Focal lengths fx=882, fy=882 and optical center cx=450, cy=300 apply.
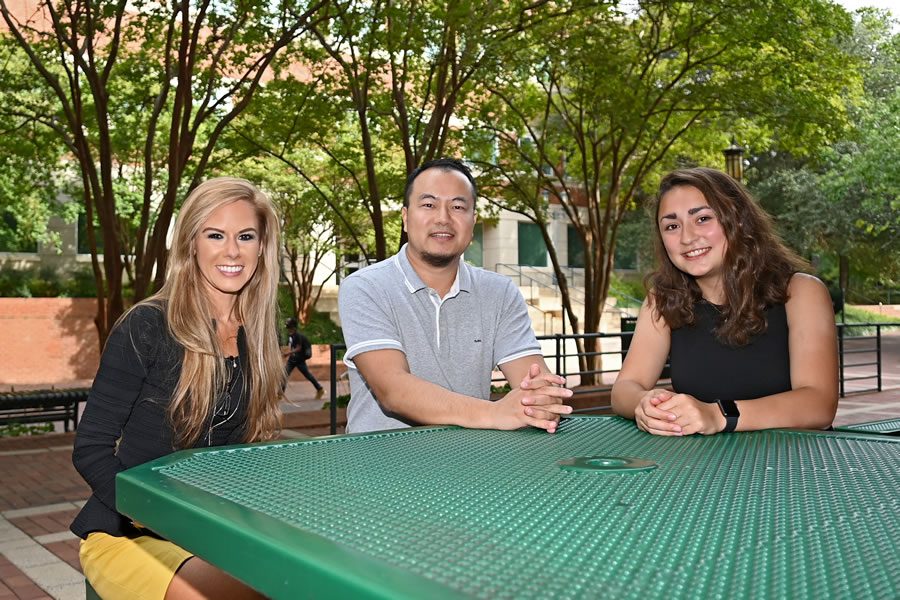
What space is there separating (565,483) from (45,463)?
8.12 metres

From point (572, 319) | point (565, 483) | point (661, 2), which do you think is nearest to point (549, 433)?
point (565, 483)

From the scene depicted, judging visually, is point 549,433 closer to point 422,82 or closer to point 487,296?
point 487,296

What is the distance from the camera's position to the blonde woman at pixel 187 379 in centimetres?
222

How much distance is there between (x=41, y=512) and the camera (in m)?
6.61

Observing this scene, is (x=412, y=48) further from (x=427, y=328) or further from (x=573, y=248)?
(x=573, y=248)

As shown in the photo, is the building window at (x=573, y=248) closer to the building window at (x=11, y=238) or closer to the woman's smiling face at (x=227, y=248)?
the building window at (x=11, y=238)

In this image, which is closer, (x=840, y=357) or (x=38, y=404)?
(x=38, y=404)

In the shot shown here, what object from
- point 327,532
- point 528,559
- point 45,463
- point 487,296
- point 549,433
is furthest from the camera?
point 45,463

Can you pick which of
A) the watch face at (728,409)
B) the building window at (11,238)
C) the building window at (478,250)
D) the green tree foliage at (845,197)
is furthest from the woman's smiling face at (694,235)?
the building window at (478,250)

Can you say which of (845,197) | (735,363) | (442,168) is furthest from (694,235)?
(845,197)

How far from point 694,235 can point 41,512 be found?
5.57 meters

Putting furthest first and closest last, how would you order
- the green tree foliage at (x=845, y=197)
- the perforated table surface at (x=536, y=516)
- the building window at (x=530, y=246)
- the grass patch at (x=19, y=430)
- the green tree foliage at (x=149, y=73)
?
the building window at (x=530, y=246) < the green tree foliage at (x=845, y=197) < the green tree foliage at (x=149, y=73) < the grass patch at (x=19, y=430) < the perforated table surface at (x=536, y=516)

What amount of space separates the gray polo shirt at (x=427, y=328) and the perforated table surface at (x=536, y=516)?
746 mm

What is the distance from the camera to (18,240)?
75.7 feet
